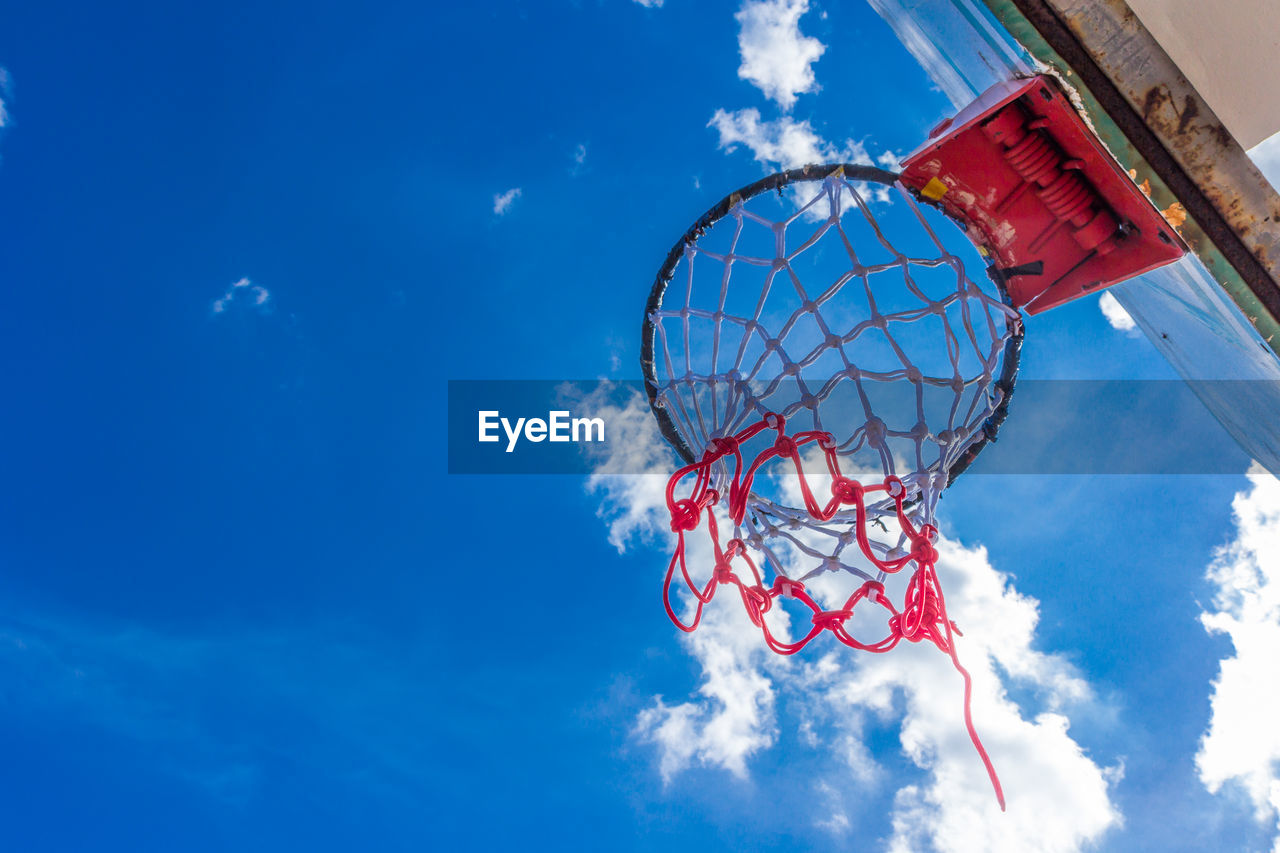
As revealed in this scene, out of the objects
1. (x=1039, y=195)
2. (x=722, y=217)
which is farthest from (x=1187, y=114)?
(x=722, y=217)

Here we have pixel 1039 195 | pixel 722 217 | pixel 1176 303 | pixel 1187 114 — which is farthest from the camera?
pixel 722 217

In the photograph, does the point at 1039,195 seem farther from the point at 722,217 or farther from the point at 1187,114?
the point at 722,217

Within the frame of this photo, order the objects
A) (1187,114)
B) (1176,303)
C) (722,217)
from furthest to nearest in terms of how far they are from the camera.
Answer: (722,217)
(1176,303)
(1187,114)

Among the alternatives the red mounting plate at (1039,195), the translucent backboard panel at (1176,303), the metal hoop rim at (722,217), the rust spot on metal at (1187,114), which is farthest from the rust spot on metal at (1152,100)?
the metal hoop rim at (722,217)

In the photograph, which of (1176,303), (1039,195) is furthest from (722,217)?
(1176,303)

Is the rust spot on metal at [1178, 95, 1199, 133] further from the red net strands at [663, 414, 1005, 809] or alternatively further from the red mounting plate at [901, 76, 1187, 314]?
the red net strands at [663, 414, 1005, 809]

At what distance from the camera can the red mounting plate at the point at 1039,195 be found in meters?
2.35

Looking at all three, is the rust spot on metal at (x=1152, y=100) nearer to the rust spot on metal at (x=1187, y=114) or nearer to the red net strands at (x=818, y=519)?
the rust spot on metal at (x=1187, y=114)

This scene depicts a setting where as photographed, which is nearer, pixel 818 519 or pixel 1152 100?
pixel 1152 100

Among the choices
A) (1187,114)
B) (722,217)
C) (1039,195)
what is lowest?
→ (1187,114)

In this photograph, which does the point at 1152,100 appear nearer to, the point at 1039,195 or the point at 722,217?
the point at 1039,195

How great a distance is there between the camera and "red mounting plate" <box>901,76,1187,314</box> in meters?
2.35

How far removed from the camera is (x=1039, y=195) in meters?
2.76

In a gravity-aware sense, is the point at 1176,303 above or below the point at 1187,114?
above
